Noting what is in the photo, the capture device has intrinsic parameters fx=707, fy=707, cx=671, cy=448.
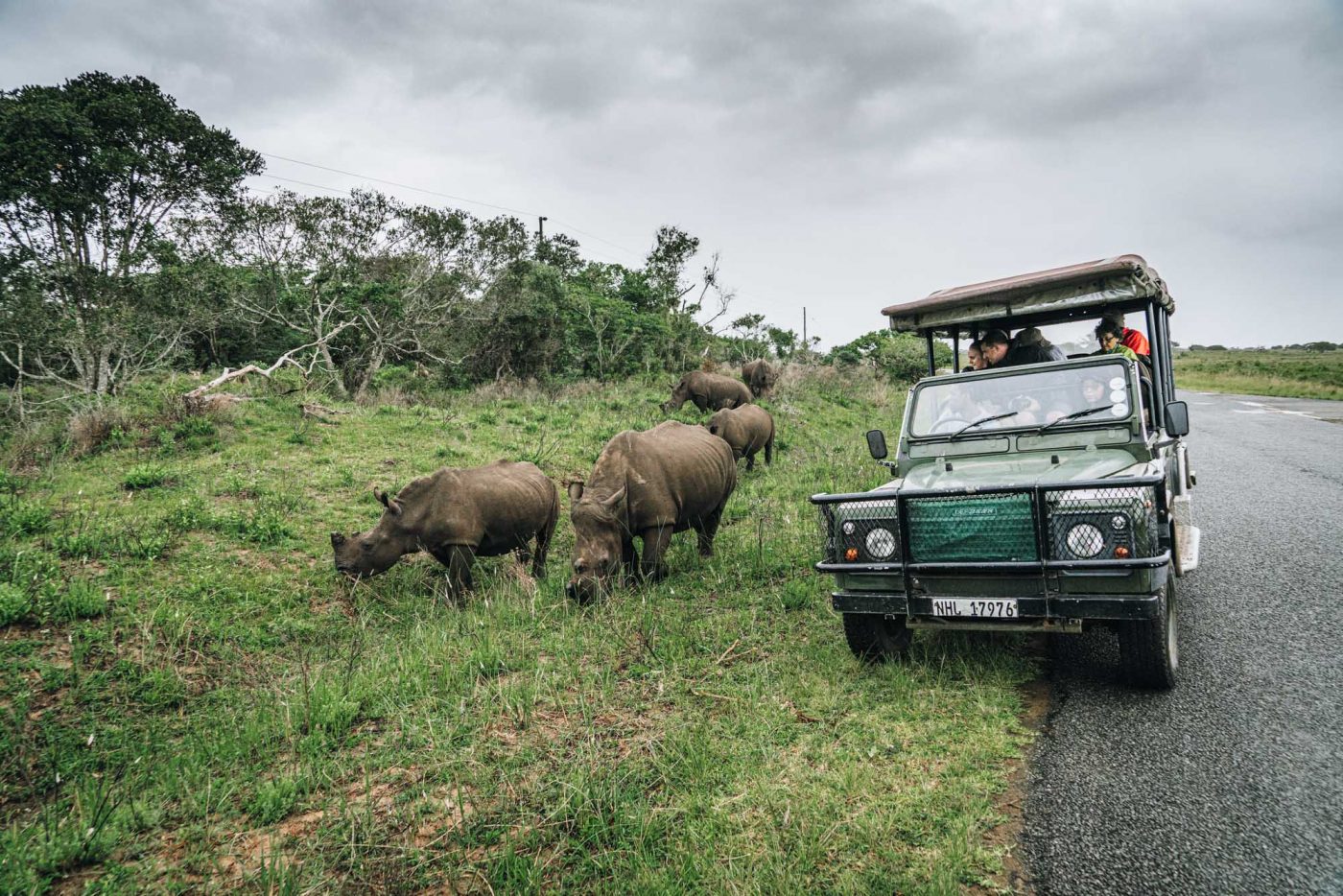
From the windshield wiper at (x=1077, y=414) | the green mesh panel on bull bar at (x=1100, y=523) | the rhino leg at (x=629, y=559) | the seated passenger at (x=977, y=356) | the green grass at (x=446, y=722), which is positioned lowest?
the green grass at (x=446, y=722)

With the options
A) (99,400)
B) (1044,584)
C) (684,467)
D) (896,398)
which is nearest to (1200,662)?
(1044,584)

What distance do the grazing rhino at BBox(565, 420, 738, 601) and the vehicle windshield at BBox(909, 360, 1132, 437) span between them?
9.69ft

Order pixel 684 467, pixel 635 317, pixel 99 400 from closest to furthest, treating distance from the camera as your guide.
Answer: pixel 684 467 < pixel 99 400 < pixel 635 317

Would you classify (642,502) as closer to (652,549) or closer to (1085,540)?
(652,549)

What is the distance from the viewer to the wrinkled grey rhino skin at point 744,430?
43.3ft

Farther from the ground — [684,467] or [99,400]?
[99,400]

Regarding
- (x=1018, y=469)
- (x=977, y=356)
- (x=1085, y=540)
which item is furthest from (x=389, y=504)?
(x=1085, y=540)

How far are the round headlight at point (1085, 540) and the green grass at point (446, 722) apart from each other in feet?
3.55

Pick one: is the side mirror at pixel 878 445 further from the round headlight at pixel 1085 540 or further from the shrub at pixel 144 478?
Answer: the shrub at pixel 144 478

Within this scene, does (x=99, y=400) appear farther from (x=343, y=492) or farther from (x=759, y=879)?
(x=759, y=879)

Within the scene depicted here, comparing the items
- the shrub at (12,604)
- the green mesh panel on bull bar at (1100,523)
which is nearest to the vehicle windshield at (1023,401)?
the green mesh panel on bull bar at (1100,523)

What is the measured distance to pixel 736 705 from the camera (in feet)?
15.7

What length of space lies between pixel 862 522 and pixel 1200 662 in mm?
2544

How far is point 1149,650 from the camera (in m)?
4.30
